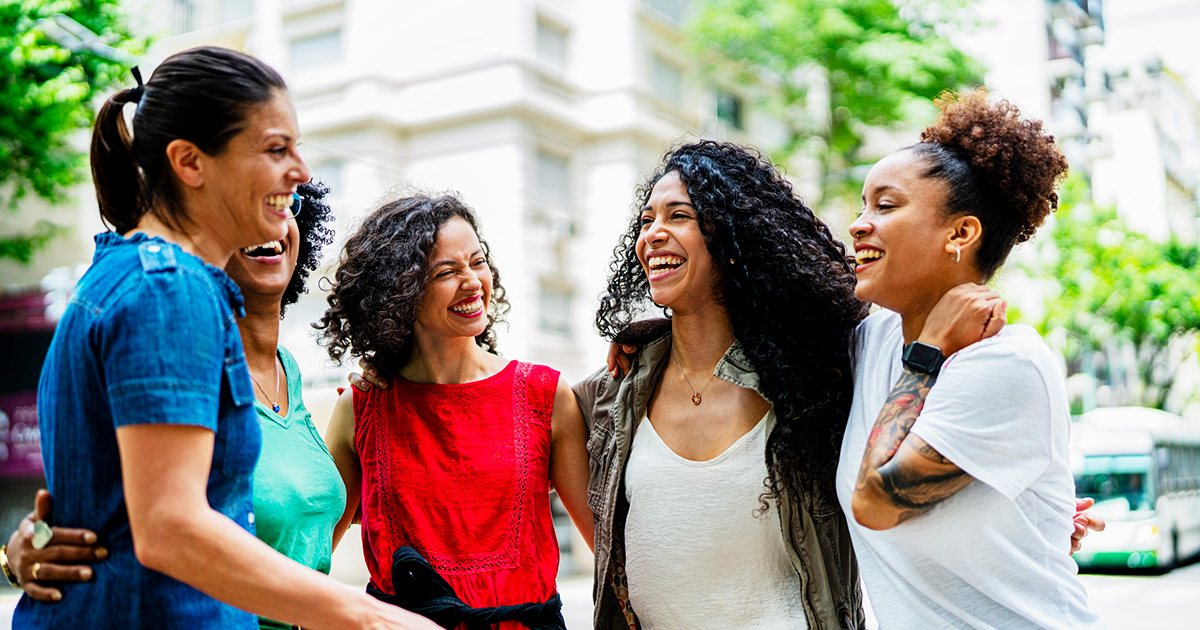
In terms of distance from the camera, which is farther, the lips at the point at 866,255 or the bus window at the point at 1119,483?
the bus window at the point at 1119,483

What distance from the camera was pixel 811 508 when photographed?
294 cm

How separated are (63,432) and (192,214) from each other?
412mm

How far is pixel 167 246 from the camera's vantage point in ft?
5.57

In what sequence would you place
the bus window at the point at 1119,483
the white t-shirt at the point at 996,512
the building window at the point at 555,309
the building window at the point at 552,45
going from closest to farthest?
the white t-shirt at the point at 996,512 < the bus window at the point at 1119,483 < the building window at the point at 555,309 < the building window at the point at 552,45

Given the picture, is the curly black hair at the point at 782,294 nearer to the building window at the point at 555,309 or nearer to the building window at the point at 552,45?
the building window at the point at 555,309

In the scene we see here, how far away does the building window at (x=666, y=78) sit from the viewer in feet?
73.2

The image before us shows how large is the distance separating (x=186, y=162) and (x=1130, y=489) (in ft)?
62.0

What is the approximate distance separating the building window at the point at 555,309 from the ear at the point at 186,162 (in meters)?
17.5

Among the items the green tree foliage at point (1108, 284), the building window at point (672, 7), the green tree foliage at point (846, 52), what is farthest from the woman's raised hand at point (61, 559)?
the green tree foliage at point (1108, 284)

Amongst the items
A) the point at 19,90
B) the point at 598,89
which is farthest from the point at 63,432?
the point at 598,89

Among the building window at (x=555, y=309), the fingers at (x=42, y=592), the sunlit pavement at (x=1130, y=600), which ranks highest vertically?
the building window at (x=555, y=309)

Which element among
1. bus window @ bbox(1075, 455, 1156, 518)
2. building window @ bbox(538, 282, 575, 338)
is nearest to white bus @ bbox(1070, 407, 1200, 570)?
bus window @ bbox(1075, 455, 1156, 518)

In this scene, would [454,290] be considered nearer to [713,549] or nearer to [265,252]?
[265,252]

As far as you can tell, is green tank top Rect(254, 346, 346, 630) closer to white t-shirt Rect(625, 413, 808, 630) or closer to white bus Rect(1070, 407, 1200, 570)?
white t-shirt Rect(625, 413, 808, 630)
